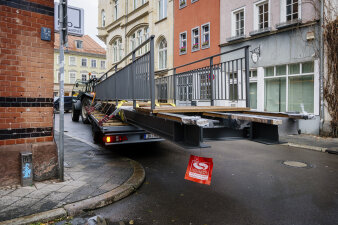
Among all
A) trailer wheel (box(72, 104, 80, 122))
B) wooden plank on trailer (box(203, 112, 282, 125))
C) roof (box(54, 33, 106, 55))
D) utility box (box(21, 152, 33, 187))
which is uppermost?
roof (box(54, 33, 106, 55))

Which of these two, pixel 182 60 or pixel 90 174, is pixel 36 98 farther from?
pixel 182 60

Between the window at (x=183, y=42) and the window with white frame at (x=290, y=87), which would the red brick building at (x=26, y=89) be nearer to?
the window with white frame at (x=290, y=87)

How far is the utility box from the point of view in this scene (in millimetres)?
4270

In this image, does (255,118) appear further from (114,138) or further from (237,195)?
(114,138)

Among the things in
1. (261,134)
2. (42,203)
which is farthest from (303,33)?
(42,203)

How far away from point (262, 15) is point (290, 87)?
3.99 m

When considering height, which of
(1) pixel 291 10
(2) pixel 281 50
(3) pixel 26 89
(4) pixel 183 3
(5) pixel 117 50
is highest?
(4) pixel 183 3

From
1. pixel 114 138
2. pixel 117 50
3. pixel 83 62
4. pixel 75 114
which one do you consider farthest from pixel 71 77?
pixel 114 138

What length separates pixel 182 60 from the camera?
19.4m

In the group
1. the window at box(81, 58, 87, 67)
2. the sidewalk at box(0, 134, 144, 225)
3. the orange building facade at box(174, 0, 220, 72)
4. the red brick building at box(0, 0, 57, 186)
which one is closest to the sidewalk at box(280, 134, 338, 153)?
the sidewalk at box(0, 134, 144, 225)

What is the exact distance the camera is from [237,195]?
13.9 ft

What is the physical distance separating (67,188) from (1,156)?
3.86ft

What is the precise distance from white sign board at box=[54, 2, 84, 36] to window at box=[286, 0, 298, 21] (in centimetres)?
1040

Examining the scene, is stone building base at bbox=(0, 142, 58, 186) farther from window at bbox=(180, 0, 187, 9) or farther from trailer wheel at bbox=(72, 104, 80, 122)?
window at bbox=(180, 0, 187, 9)
